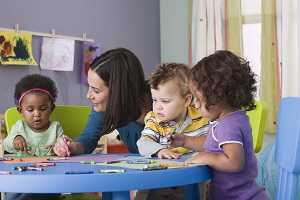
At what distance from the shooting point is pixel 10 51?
9.96 ft

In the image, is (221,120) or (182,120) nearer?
(221,120)

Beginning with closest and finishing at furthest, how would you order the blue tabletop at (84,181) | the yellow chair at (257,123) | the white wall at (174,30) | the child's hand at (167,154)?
the blue tabletop at (84,181) < the child's hand at (167,154) < the yellow chair at (257,123) < the white wall at (174,30)

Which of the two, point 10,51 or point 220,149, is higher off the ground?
point 10,51

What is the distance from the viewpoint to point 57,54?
3400 millimetres

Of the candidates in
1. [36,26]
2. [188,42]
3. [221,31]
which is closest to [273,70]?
[221,31]

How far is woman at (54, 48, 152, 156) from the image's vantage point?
1.61m

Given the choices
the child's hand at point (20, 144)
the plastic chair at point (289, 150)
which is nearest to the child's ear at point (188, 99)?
the plastic chair at point (289, 150)

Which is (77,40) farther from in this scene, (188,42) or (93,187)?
(93,187)

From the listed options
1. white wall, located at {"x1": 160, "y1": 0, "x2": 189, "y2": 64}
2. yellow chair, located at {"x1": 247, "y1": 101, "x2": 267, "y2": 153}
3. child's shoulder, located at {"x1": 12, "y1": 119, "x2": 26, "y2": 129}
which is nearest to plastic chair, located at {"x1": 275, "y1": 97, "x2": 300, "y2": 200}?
yellow chair, located at {"x1": 247, "y1": 101, "x2": 267, "y2": 153}

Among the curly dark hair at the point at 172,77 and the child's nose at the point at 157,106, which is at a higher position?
the curly dark hair at the point at 172,77

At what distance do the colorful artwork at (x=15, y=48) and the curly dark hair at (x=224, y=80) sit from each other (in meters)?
2.01

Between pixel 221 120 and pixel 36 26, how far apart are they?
2350 millimetres

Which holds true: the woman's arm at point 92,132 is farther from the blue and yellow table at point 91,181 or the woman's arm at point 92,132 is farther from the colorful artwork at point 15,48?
the colorful artwork at point 15,48

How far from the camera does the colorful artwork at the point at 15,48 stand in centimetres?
300
